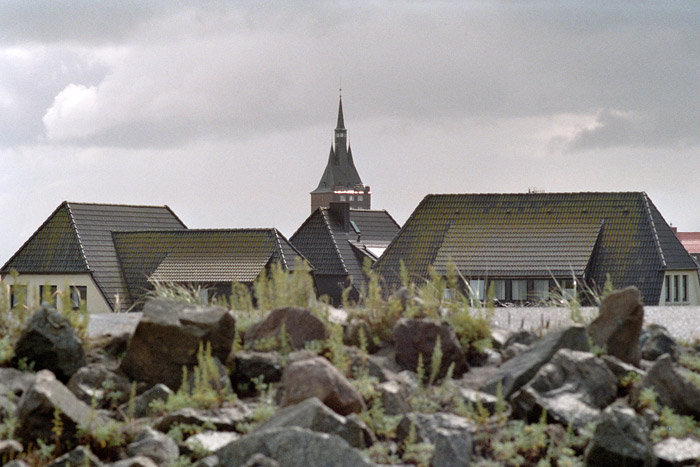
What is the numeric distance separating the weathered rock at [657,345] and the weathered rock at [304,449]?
389 cm

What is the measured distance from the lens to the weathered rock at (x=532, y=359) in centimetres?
1034

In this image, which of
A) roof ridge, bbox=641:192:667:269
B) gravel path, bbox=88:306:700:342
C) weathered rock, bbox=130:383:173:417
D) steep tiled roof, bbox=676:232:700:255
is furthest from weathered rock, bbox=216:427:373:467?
steep tiled roof, bbox=676:232:700:255

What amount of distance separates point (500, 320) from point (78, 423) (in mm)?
5571

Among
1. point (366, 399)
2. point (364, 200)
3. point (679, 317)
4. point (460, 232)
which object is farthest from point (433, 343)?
point (364, 200)

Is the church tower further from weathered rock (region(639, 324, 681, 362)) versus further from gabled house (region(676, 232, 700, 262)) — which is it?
weathered rock (region(639, 324, 681, 362))

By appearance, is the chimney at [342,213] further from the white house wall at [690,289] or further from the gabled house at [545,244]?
the white house wall at [690,289]

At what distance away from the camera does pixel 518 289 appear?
51.6m

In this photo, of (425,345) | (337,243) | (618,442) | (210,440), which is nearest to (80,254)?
(337,243)

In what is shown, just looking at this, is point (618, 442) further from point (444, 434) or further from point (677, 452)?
point (444, 434)

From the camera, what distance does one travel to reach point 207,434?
9.78 metres

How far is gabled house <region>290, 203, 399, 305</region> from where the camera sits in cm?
6675

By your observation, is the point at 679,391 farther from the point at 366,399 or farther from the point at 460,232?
the point at 460,232

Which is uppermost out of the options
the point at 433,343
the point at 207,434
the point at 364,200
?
the point at 364,200

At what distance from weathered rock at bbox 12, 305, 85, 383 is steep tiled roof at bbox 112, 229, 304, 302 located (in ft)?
147
